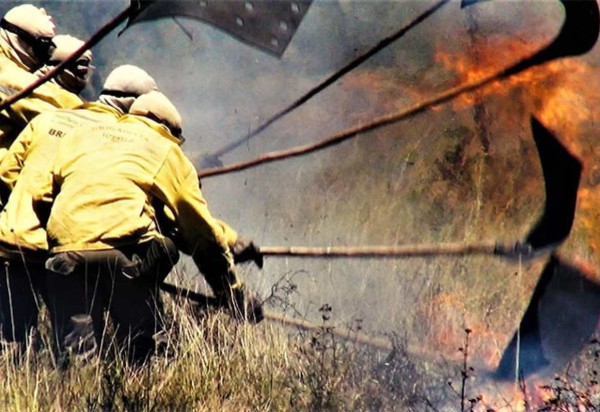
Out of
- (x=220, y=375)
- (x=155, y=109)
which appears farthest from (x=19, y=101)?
(x=220, y=375)

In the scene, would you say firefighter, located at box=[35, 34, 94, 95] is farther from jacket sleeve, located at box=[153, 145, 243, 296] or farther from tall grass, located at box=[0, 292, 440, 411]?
tall grass, located at box=[0, 292, 440, 411]

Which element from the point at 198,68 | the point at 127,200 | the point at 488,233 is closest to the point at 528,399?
the point at 488,233

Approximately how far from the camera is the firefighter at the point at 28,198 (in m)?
6.38

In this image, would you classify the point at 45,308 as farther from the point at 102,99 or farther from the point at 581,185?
the point at 581,185

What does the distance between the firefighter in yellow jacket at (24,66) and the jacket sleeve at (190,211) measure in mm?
994

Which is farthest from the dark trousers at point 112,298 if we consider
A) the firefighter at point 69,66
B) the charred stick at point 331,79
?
the charred stick at point 331,79

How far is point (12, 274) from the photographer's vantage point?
654cm

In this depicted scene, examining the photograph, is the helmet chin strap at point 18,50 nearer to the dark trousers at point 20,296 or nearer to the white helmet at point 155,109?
the white helmet at point 155,109

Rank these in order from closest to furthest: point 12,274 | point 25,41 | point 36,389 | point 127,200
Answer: point 36,389 → point 127,200 → point 12,274 → point 25,41

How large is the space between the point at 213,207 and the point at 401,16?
5.36ft

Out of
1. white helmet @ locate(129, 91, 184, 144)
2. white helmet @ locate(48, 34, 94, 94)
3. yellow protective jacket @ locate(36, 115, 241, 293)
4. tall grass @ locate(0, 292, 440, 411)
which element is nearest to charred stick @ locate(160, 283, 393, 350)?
tall grass @ locate(0, 292, 440, 411)

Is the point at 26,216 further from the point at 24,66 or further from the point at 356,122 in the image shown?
the point at 356,122

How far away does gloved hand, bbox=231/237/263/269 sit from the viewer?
6641 millimetres

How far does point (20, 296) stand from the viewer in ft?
21.7
